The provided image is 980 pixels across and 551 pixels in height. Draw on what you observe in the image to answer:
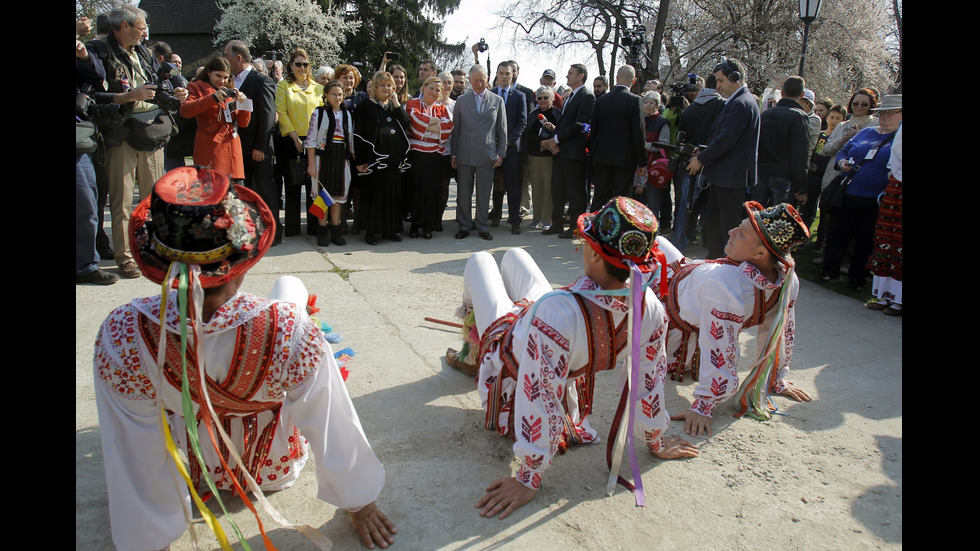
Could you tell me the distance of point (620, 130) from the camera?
7133mm

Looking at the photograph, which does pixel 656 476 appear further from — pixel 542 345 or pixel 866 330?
pixel 866 330

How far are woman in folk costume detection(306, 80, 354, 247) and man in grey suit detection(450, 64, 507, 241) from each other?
129 cm

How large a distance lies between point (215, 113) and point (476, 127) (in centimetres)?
278

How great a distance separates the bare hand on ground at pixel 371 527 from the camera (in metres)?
2.15

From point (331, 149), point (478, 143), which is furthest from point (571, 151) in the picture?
point (331, 149)

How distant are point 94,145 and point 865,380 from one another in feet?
17.8

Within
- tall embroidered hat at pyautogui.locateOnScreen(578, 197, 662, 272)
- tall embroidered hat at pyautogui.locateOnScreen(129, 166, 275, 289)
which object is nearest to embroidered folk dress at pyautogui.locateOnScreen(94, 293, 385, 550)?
tall embroidered hat at pyautogui.locateOnScreen(129, 166, 275, 289)

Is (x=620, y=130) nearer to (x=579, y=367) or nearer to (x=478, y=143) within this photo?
(x=478, y=143)

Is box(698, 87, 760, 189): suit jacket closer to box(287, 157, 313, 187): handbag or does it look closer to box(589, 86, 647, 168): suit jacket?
box(589, 86, 647, 168): suit jacket

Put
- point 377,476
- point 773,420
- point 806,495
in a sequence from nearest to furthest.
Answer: point 377,476
point 806,495
point 773,420

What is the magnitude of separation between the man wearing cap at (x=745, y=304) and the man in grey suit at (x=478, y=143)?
4404 mm

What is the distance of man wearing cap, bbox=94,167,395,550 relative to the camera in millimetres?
1735
